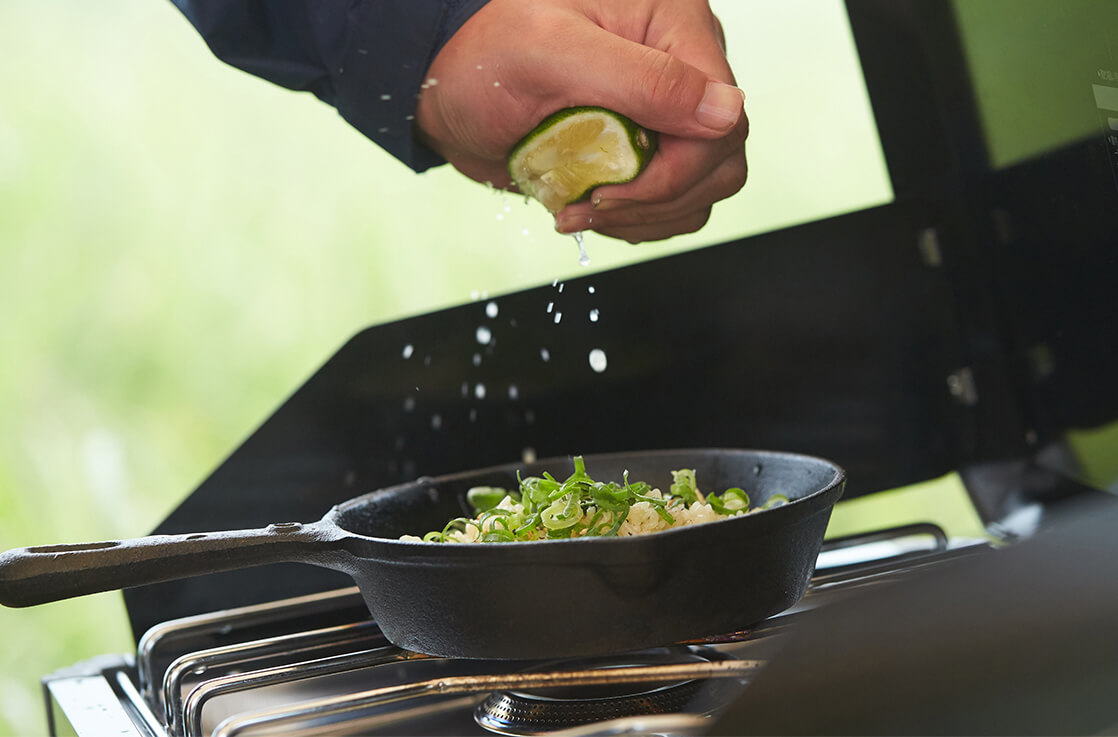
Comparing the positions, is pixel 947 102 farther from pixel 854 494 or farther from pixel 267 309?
pixel 267 309

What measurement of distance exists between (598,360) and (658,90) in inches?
15.0

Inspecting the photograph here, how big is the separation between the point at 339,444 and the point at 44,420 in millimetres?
447

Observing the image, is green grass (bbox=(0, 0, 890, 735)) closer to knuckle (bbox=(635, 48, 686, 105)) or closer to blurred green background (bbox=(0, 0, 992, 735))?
blurred green background (bbox=(0, 0, 992, 735))

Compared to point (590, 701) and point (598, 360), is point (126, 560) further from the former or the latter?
point (598, 360)

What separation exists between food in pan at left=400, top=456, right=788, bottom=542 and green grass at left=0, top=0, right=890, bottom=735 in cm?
38

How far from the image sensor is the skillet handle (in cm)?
69

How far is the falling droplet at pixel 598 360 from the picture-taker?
A: 1.19m

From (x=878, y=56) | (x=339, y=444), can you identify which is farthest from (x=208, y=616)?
(x=878, y=56)

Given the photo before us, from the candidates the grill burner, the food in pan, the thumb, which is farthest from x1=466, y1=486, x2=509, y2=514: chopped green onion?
the thumb

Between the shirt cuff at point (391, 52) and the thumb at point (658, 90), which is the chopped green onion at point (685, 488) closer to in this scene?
the thumb at point (658, 90)

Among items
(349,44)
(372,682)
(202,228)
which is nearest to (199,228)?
(202,228)

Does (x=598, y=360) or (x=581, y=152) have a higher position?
(x=581, y=152)

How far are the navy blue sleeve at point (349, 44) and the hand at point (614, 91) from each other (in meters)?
0.02

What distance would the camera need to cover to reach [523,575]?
0.69m
